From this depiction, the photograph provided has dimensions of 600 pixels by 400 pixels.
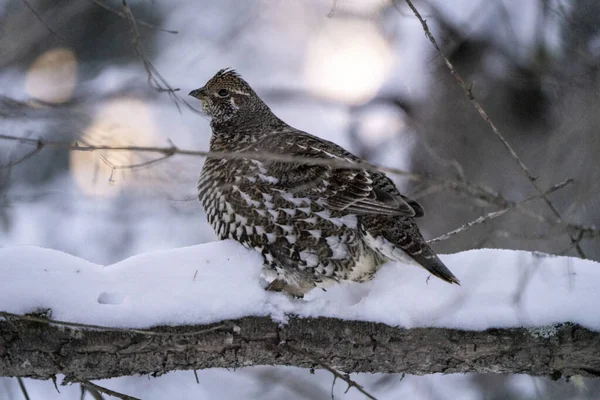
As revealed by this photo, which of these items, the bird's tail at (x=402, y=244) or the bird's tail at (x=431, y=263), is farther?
the bird's tail at (x=402, y=244)

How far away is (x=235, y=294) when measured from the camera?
3301mm

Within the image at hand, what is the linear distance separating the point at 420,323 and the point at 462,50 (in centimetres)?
336

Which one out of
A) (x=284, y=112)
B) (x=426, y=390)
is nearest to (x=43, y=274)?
(x=426, y=390)

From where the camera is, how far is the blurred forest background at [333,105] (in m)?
5.12

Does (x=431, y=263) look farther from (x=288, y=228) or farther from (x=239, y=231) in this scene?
(x=239, y=231)

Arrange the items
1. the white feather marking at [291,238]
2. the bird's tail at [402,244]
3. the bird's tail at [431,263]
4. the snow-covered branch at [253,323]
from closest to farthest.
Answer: the snow-covered branch at [253,323], the bird's tail at [431,263], the bird's tail at [402,244], the white feather marking at [291,238]

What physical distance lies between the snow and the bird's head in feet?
5.79

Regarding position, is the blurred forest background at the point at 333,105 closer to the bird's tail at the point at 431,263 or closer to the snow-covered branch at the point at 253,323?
the bird's tail at the point at 431,263

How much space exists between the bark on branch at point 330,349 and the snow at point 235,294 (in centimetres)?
5

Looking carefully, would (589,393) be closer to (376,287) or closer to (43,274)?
(376,287)

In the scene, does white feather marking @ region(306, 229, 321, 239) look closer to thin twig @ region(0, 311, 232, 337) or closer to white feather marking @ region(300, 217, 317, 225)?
white feather marking @ region(300, 217, 317, 225)

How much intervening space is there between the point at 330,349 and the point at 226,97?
8.53 ft

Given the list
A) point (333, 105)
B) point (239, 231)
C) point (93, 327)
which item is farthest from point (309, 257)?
point (333, 105)

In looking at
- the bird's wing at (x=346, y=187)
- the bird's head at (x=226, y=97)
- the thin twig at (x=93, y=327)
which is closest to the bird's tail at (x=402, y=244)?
the bird's wing at (x=346, y=187)
